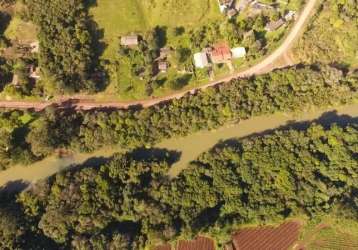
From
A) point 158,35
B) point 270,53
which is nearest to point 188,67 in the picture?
point 158,35

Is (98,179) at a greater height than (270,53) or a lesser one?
lesser

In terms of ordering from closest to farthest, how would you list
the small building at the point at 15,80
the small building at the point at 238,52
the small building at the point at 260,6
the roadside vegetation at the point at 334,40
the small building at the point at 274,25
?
1. the small building at the point at 15,80
2. the small building at the point at 238,52
3. the roadside vegetation at the point at 334,40
4. the small building at the point at 274,25
5. the small building at the point at 260,6

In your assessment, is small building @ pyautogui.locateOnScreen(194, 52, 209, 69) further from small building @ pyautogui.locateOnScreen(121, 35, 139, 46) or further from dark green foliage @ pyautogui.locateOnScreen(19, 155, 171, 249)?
dark green foliage @ pyautogui.locateOnScreen(19, 155, 171, 249)

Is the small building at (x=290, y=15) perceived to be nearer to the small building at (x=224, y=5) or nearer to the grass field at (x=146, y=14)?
the small building at (x=224, y=5)

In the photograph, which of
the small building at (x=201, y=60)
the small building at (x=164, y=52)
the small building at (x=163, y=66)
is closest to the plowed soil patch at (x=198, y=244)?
the small building at (x=163, y=66)

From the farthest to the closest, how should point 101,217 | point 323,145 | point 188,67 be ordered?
point 188,67 < point 323,145 < point 101,217

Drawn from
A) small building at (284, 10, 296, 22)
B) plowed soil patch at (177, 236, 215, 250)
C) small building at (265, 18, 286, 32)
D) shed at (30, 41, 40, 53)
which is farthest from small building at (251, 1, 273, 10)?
plowed soil patch at (177, 236, 215, 250)

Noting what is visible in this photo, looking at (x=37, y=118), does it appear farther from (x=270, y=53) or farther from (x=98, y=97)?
(x=270, y=53)

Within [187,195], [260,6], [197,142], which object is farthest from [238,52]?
[187,195]
